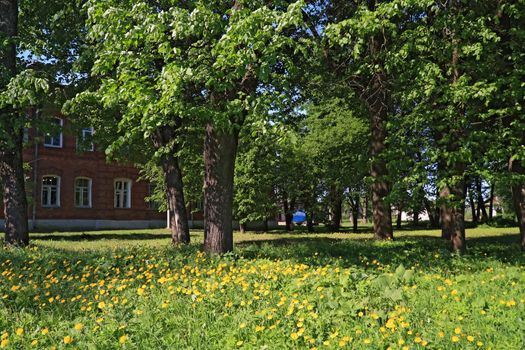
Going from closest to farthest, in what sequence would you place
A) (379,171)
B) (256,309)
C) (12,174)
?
(256,309) < (12,174) < (379,171)

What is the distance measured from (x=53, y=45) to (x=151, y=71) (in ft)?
20.2

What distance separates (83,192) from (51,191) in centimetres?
243

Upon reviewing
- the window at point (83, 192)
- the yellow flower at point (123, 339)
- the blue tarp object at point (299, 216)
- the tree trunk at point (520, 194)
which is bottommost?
A: the yellow flower at point (123, 339)

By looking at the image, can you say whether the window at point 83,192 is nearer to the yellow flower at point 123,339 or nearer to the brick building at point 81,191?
the brick building at point 81,191

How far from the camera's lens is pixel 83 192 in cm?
3431

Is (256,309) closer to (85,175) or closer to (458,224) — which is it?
(458,224)

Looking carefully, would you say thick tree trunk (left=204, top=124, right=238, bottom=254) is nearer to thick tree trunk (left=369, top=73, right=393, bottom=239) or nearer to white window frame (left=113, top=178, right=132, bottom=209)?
thick tree trunk (left=369, top=73, right=393, bottom=239)

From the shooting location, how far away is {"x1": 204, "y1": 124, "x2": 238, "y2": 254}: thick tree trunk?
9492 millimetres

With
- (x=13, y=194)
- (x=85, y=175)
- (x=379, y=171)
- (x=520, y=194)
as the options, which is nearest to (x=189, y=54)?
(x=13, y=194)

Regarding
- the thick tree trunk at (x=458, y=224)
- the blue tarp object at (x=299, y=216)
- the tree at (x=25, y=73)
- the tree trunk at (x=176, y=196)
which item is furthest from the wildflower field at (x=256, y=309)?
the blue tarp object at (x=299, y=216)

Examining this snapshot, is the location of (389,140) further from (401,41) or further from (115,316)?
(115,316)

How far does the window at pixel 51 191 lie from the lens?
105 ft

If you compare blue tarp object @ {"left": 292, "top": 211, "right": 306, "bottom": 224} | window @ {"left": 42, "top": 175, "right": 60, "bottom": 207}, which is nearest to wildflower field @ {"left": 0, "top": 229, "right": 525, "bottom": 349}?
blue tarp object @ {"left": 292, "top": 211, "right": 306, "bottom": 224}

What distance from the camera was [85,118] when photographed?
15797 millimetres
